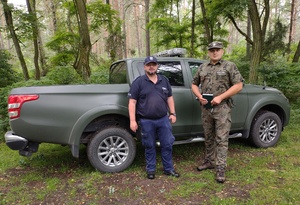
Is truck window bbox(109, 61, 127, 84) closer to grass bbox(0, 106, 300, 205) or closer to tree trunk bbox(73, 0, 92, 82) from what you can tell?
grass bbox(0, 106, 300, 205)

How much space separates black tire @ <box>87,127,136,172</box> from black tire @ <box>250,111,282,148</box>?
2.40 metres

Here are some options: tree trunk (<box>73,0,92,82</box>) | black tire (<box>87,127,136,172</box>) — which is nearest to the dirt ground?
black tire (<box>87,127,136,172</box>)

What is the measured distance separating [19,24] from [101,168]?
8.12 meters

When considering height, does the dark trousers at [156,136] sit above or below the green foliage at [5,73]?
below

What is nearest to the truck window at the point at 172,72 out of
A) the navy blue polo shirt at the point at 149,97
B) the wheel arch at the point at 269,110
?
the navy blue polo shirt at the point at 149,97

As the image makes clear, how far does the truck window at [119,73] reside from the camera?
154 inches

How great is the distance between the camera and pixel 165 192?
3.00 m

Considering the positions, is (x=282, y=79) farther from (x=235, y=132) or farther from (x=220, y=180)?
(x=220, y=180)

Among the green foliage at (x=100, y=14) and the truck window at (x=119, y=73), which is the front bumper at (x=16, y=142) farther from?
the green foliage at (x=100, y=14)

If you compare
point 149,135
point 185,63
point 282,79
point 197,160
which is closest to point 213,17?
point 282,79

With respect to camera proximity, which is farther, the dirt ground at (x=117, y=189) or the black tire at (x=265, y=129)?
the black tire at (x=265, y=129)

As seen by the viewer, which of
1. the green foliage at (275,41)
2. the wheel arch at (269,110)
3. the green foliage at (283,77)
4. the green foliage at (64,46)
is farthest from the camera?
the green foliage at (275,41)

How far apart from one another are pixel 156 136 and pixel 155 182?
0.64 m

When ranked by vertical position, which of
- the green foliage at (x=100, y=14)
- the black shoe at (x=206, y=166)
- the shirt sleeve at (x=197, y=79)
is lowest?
the black shoe at (x=206, y=166)
